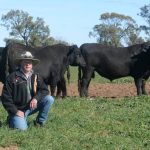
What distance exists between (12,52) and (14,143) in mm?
6532

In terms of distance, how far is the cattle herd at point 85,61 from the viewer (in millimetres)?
14695

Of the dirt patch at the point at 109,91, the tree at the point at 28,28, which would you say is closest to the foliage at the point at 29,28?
the tree at the point at 28,28

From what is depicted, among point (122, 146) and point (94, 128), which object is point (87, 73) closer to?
point (94, 128)

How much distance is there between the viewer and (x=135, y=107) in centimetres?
1169

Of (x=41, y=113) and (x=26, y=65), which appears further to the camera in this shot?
(x=41, y=113)

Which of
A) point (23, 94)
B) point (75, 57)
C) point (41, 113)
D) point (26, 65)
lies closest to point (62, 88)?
point (75, 57)

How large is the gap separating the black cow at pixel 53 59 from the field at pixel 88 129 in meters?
2.16

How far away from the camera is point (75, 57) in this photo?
15.5m

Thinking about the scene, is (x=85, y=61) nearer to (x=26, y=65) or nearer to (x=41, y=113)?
(x=41, y=113)

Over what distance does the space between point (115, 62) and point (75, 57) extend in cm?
138

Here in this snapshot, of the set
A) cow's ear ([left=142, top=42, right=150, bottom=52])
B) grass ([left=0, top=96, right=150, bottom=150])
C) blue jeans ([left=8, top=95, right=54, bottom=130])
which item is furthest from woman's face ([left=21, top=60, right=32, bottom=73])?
cow's ear ([left=142, top=42, right=150, bottom=52])

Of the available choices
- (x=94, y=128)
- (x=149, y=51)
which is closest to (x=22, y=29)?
(x=149, y=51)

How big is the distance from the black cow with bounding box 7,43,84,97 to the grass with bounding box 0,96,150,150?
102 inches

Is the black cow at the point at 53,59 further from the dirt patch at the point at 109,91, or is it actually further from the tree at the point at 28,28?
the tree at the point at 28,28
